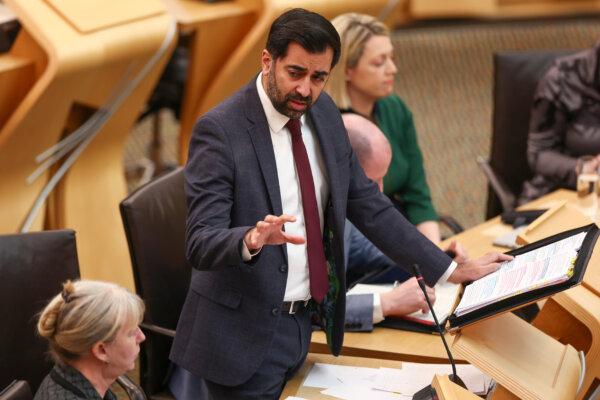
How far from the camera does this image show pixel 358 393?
7.17ft

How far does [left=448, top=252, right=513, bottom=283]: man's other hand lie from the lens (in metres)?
2.20

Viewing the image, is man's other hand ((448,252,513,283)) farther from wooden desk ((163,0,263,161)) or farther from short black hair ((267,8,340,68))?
wooden desk ((163,0,263,161))

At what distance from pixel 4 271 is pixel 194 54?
6.90 ft

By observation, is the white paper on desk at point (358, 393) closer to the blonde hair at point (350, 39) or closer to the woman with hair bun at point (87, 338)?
the woman with hair bun at point (87, 338)

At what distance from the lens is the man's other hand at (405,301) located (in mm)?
2514

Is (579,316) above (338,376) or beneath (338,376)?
above

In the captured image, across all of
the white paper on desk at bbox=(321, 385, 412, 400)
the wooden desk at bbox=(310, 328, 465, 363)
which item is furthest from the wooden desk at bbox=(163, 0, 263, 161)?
the white paper on desk at bbox=(321, 385, 412, 400)

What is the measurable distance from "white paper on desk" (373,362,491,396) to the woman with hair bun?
0.59 metres

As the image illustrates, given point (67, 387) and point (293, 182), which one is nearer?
point (67, 387)

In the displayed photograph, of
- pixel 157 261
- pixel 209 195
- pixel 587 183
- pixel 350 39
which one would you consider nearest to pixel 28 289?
pixel 157 261

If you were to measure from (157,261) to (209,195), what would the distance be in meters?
0.63

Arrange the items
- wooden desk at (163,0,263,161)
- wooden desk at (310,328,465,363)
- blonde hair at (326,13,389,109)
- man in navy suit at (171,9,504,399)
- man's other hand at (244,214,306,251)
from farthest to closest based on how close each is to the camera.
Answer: wooden desk at (163,0,263,161) → blonde hair at (326,13,389,109) → wooden desk at (310,328,465,363) → man in navy suit at (171,9,504,399) → man's other hand at (244,214,306,251)

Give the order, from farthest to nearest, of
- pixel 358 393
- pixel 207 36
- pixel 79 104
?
pixel 207 36 < pixel 79 104 < pixel 358 393

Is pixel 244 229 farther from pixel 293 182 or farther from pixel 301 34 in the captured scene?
pixel 301 34
